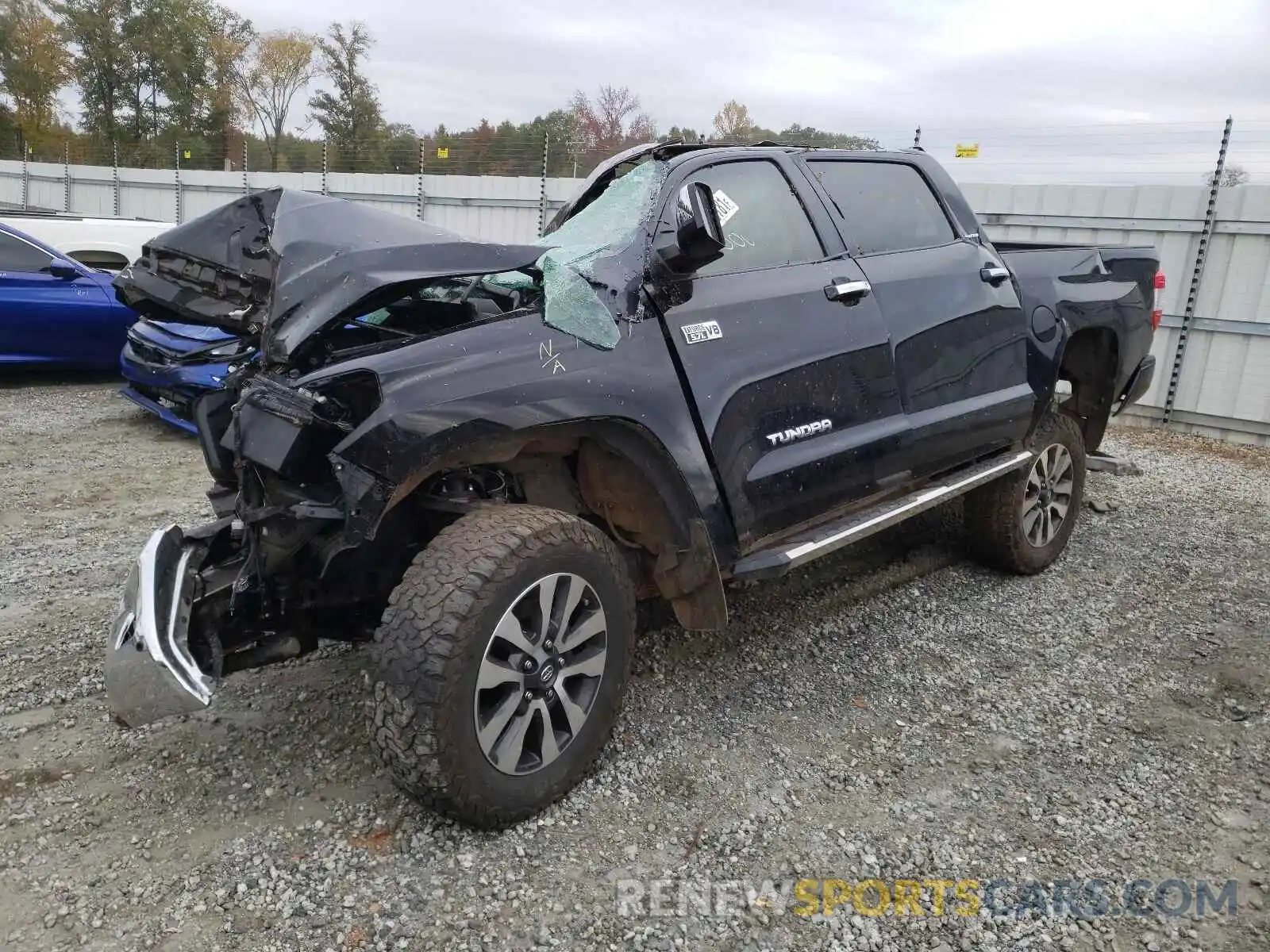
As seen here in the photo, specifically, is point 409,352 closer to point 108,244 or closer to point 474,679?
point 474,679

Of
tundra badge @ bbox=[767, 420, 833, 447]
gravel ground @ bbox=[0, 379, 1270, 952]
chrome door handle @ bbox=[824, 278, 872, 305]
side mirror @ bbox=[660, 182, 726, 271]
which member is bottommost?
gravel ground @ bbox=[0, 379, 1270, 952]

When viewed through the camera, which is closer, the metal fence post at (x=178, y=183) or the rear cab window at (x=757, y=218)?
the rear cab window at (x=757, y=218)

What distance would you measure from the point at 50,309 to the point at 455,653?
7730 mm

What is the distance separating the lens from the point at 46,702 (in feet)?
11.2

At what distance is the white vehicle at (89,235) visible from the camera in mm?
9742

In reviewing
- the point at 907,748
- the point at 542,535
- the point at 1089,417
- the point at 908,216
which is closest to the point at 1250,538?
the point at 1089,417

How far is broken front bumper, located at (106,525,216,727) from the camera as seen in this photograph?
2.47 metres

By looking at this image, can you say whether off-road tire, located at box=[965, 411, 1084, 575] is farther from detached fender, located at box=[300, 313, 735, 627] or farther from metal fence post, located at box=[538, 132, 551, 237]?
metal fence post, located at box=[538, 132, 551, 237]

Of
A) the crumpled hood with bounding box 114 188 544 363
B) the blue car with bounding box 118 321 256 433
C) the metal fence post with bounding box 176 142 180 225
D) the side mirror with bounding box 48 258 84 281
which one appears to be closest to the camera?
the crumpled hood with bounding box 114 188 544 363

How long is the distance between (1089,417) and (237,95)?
51.8 metres

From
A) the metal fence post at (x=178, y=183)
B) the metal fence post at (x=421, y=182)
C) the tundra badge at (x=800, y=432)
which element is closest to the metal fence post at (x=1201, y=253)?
the tundra badge at (x=800, y=432)

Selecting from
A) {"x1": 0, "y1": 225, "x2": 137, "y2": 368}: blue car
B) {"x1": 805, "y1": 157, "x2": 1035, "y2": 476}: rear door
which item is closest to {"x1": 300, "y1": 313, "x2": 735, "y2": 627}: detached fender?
{"x1": 805, "y1": 157, "x2": 1035, "y2": 476}: rear door

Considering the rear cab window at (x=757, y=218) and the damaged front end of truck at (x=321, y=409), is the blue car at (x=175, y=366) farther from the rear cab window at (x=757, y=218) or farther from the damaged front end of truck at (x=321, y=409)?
the rear cab window at (x=757, y=218)

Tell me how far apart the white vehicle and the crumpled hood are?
7.06 m
